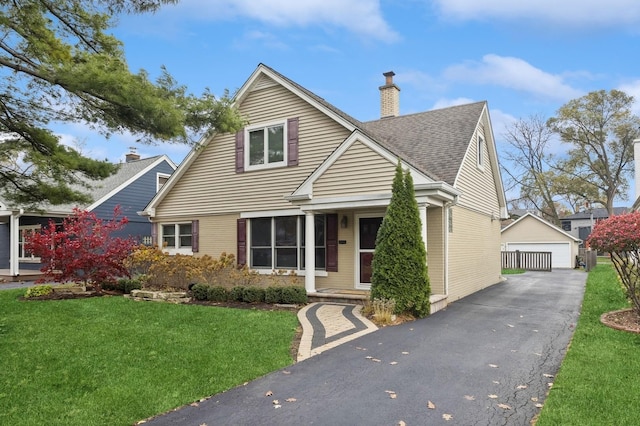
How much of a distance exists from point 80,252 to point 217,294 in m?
4.35

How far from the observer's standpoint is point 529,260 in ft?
83.8

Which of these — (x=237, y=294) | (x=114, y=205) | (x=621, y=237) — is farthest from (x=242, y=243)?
(x=114, y=205)

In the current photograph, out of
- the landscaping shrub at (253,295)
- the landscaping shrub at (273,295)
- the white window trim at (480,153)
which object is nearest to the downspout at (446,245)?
the white window trim at (480,153)

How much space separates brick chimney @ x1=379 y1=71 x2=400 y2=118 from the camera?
16.6 m

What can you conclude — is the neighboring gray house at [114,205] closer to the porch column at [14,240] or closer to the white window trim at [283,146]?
the porch column at [14,240]

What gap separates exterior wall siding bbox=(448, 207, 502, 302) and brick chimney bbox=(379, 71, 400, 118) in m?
Result: 5.19

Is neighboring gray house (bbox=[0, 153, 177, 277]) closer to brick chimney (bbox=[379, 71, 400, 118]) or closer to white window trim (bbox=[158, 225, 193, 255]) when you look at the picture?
white window trim (bbox=[158, 225, 193, 255])

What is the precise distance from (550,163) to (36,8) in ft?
135

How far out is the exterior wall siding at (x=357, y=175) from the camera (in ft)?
33.7

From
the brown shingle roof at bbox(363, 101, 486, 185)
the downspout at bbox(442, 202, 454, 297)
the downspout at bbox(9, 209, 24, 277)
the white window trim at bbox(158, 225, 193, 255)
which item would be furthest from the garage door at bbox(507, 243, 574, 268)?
the downspout at bbox(9, 209, 24, 277)

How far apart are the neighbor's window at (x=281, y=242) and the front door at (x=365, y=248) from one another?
100cm

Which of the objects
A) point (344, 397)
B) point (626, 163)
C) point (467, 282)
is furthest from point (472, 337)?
point (626, 163)

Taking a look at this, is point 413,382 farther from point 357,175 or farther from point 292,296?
point 357,175

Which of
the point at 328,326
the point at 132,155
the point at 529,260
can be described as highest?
the point at 132,155
